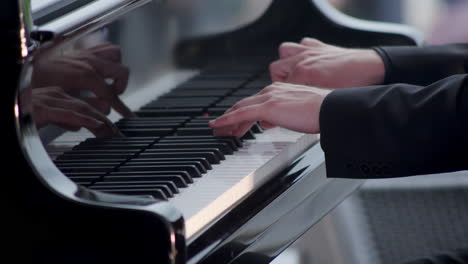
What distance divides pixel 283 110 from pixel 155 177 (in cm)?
30

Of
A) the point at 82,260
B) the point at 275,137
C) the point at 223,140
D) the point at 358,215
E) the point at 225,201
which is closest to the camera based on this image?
the point at 82,260

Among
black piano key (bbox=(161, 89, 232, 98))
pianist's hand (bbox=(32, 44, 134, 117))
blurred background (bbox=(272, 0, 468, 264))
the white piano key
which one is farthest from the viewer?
blurred background (bbox=(272, 0, 468, 264))

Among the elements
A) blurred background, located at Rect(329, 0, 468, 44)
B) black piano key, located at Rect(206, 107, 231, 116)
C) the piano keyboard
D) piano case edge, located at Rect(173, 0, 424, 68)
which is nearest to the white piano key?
the piano keyboard

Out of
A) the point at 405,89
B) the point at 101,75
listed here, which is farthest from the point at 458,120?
the point at 101,75

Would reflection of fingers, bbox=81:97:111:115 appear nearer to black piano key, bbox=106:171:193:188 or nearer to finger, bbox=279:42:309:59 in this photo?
black piano key, bbox=106:171:193:188

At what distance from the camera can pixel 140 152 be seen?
1462 mm

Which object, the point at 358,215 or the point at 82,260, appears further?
→ the point at 358,215

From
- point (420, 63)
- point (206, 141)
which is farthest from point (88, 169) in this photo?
point (420, 63)

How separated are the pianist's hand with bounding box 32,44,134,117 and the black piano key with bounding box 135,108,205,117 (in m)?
0.04

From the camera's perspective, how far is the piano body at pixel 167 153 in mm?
1096

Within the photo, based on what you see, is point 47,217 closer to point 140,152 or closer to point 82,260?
point 82,260

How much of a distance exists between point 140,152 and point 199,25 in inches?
26.3

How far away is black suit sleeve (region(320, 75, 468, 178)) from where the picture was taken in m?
1.40

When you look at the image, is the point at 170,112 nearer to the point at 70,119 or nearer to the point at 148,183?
the point at 70,119
